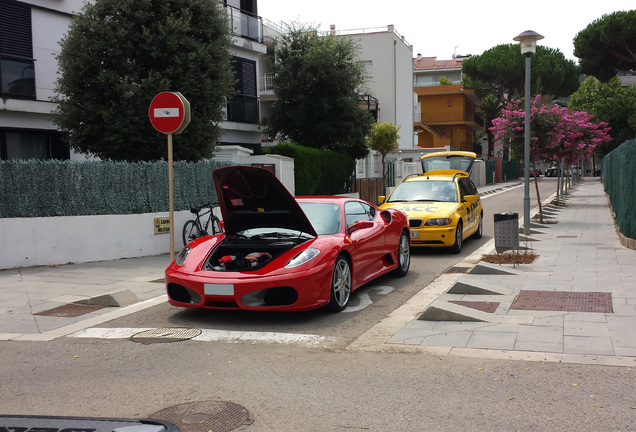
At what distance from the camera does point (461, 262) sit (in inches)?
478

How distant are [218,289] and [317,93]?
18.7 meters

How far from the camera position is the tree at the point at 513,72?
66.2m

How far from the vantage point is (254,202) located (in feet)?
27.0

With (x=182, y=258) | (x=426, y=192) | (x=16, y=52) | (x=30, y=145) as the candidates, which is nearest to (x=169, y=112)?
(x=182, y=258)

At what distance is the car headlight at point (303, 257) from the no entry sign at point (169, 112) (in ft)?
10.6

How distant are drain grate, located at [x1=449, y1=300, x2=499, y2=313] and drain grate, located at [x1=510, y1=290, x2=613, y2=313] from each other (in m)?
0.22

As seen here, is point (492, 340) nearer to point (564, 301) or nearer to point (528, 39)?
point (564, 301)

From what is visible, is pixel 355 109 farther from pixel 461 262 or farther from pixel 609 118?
pixel 609 118

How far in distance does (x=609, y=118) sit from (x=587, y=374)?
48.0m

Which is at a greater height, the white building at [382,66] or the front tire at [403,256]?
the white building at [382,66]

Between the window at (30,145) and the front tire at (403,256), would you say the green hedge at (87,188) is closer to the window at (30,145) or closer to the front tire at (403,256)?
the window at (30,145)

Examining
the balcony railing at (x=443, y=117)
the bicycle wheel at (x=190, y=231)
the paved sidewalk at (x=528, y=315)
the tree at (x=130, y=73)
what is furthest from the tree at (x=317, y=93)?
the balcony railing at (x=443, y=117)

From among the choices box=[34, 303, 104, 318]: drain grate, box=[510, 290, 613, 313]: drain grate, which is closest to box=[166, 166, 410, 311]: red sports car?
box=[34, 303, 104, 318]: drain grate

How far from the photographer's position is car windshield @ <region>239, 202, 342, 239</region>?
8219 millimetres
